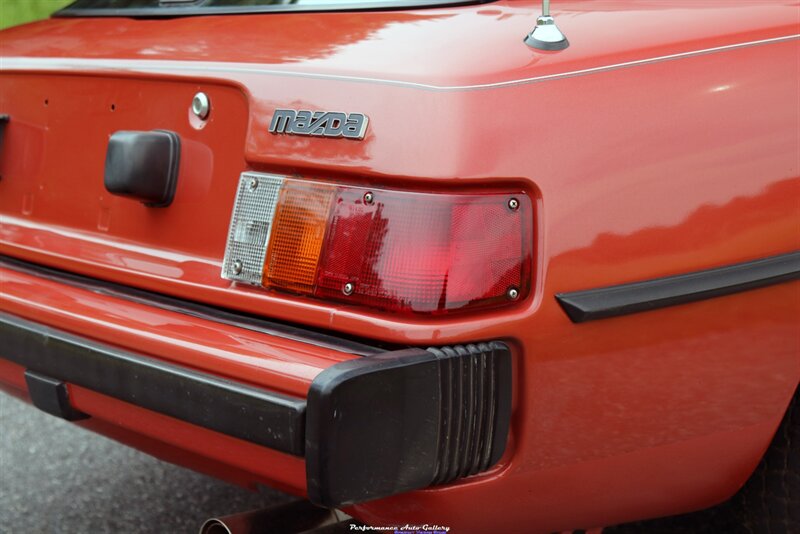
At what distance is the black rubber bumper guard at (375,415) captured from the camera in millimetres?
1649

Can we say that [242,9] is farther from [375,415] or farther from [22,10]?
[22,10]

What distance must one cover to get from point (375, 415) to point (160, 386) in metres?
0.46

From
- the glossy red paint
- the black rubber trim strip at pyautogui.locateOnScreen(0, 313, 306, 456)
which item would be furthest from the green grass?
the black rubber trim strip at pyautogui.locateOnScreen(0, 313, 306, 456)

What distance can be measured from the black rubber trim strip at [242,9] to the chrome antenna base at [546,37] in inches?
11.1

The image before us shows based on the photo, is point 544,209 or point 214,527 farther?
point 214,527

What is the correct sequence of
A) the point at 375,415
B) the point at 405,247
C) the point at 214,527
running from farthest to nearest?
1. the point at 214,527
2. the point at 405,247
3. the point at 375,415

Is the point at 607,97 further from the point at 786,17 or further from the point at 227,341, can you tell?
the point at 227,341

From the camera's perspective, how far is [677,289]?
1890 mm

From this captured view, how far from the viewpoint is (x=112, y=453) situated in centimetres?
346

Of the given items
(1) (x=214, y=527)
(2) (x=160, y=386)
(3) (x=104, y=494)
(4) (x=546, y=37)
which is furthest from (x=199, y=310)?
(3) (x=104, y=494)

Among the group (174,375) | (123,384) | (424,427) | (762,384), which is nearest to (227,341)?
(174,375)

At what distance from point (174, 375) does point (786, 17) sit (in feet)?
4.54

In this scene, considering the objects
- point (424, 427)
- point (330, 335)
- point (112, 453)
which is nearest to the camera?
point (424, 427)

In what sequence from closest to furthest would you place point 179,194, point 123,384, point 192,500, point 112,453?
point 123,384
point 179,194
point 192,500
point 112,453
